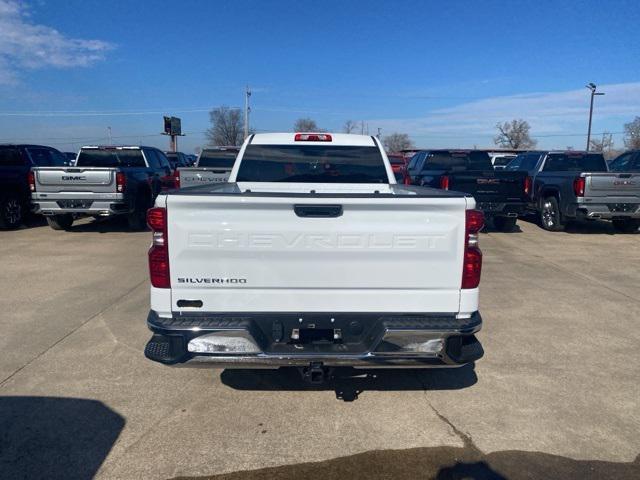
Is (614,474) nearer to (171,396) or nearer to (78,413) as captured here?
(171,396)

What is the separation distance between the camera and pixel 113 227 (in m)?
12.5

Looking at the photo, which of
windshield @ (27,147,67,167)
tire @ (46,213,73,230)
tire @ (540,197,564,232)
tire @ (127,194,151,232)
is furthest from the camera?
windshield @ (27,147,67,167)

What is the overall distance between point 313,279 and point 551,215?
11.1 metres

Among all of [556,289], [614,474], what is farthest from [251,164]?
[556,289]

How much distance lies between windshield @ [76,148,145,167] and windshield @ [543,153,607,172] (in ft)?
35.4

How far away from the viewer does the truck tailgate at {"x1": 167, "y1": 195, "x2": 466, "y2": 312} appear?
306 centimetres

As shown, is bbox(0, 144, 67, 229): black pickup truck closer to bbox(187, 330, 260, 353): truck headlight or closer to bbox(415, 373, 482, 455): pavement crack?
bbox(187, 330, 260, 353): truck headlight

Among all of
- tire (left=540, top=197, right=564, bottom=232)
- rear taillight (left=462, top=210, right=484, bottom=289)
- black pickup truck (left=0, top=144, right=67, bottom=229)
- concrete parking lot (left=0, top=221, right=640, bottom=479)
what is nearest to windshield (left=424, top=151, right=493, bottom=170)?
tire (left=540, top=197, right=564, bottom=232)

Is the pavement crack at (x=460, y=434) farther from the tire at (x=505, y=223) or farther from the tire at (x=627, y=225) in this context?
the tire at (x=627, y=225)

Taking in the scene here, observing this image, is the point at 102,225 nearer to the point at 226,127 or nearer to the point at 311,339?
the point at 311,339

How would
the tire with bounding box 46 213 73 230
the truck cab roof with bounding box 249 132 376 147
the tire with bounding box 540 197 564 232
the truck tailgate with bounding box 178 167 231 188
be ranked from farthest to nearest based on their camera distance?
the tire with bounding box 540 197 564 232
the tire with bounding box 46 213 73 230
the truck tailgate with bounding box 178 167 231 188
the truck cab roof with bounding box 249 132 376 147

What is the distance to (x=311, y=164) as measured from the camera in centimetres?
534

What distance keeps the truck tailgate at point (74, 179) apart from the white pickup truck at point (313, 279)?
8.50 meters

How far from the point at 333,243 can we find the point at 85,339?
3.23m
